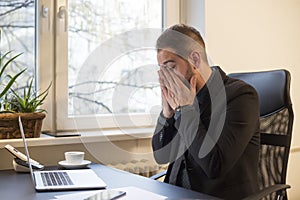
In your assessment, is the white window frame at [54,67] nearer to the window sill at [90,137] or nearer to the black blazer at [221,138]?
the window sill at [90,137]

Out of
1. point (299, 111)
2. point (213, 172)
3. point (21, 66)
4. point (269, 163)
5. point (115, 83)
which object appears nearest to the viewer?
point (213, 172)

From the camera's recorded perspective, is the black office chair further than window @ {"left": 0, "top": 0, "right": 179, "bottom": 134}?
No

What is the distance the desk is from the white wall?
1145mm

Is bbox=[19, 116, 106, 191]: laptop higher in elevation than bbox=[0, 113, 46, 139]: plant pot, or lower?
lower

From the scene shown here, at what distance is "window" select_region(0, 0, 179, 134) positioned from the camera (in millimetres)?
2125

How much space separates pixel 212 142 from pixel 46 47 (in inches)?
41.3

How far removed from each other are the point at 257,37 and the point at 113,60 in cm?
94

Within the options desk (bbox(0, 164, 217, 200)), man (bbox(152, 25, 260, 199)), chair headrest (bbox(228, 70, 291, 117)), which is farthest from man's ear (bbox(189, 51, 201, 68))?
desk (bbox(0, 164, 217, 200))

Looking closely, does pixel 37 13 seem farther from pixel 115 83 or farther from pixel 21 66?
pixel 115 83

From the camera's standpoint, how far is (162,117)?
6.00 feet

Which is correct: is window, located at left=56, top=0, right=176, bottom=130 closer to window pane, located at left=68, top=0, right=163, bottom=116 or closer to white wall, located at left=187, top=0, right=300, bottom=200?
window pane, located at left=68, top=0, right=163, bottom=116

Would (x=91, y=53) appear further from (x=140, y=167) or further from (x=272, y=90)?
(x=272, y=90)

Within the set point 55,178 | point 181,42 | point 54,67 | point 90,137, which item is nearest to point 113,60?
point 54,67

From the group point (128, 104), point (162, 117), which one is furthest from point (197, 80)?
point (128, 104)
